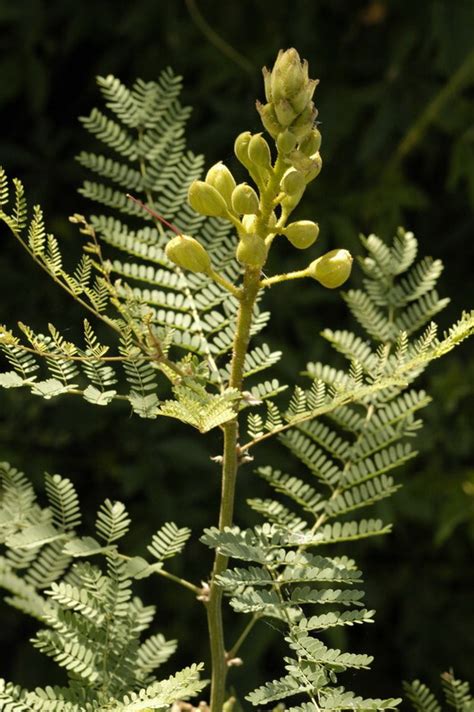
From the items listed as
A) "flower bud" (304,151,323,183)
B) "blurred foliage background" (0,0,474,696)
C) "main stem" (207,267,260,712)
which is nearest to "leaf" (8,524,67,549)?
"main stem" (207,267,260,712)

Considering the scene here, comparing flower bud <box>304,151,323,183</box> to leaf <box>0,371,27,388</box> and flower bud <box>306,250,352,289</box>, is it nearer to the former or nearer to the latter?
flower bud <box>306,250,352,289</box>

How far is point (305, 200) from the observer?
106 inches

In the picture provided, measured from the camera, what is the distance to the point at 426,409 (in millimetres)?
2482

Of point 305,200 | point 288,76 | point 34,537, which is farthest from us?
point 305,200

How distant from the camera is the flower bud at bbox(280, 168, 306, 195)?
2.80 feet

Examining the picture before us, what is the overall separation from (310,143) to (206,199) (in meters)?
→ 0.09

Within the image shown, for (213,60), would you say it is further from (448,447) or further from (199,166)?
(199,166)

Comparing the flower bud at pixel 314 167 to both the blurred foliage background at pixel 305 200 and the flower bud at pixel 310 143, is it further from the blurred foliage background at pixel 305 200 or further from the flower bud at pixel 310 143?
the blurred foliage background at pixel 305 200

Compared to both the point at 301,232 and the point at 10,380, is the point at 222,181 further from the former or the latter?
the point at 10,380

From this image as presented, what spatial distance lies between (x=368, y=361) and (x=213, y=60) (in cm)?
165

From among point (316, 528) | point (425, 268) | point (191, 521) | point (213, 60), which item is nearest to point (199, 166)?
point (425, 268)

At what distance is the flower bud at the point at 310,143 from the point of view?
2.82ft

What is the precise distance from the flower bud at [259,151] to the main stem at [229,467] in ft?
0.26

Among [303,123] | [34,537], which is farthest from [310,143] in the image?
[34,537]
